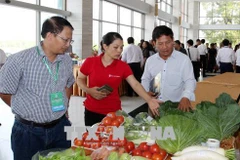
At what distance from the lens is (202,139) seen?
190cm

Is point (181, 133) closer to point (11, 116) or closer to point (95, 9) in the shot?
point (11, 116)

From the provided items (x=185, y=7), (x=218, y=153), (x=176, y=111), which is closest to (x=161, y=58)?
(x=176, y=111)

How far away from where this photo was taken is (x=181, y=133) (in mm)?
1795

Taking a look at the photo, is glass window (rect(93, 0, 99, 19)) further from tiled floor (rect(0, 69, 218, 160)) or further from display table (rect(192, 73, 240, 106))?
display table (rect(192, 73, 240, 106))

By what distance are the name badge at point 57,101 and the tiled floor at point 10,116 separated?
6.22 feet

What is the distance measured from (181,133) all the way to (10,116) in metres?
4.59

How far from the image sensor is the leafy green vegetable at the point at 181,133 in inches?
69.6

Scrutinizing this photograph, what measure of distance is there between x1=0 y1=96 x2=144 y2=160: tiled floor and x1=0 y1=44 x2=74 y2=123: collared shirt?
1.86 metres

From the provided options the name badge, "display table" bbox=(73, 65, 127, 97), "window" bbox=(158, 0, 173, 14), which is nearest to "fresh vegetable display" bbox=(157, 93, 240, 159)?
the name badge

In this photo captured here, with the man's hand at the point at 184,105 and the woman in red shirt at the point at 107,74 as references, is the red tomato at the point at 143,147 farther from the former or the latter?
the woman in red shirt at the point at 107,74

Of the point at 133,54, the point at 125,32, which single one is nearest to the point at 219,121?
the point at 133,54

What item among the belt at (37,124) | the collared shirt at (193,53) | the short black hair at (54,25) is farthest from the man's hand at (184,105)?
the collared shirt at (193,53)

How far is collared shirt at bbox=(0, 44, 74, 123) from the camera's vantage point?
2.04 m

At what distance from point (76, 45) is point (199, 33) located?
19.0 meters
